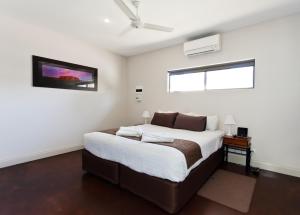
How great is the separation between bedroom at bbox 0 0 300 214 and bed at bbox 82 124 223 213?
145 millimetres

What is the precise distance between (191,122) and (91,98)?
2.60 m

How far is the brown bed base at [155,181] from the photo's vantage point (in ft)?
5.83

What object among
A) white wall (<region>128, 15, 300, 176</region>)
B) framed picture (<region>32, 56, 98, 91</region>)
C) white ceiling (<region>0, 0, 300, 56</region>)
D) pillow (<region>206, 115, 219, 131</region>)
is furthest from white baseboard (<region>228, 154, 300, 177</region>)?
framed picture (<region>32, 56, 98, 91</region>)

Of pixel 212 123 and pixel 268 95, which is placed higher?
Result: pixel 268 95

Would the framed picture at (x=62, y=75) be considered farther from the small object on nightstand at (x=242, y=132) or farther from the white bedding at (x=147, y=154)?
the small object on nightstand at (x=242, y=132)

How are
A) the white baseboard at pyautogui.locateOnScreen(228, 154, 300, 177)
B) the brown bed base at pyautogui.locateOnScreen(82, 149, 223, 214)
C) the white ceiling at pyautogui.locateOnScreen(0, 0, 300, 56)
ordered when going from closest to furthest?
1. the brown bed base at pyautogui.locateOnScreen(82, 149, 223, 214)
2. the white ceiling at pyautogui.locateOnScreen(0, 0, 300, 56)
3. the white baseboard at pyautogui.locateOnScreen(228, 154, 300, 177)

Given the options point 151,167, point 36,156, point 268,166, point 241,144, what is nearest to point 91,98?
point 36,156

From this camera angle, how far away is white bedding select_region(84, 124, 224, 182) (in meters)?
1.78

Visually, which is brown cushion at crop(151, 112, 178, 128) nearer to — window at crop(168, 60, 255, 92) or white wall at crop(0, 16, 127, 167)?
window at crop(168, 60, 255, 92)

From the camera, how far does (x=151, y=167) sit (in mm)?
1909

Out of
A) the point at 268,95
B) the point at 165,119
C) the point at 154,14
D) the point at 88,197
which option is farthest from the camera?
the point at 165,119

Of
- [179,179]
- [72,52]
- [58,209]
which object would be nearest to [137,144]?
[179,179]

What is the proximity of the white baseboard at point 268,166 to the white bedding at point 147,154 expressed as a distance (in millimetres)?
815

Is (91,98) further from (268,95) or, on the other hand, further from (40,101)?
(268,95)
